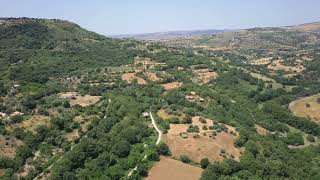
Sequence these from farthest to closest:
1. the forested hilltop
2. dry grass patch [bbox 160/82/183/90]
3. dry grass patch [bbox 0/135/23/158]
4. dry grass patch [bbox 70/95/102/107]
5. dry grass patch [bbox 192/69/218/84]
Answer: dry grass patch [bbox 192/69/218/84] → dry grass patch [bbox 160/82/183/90] → dry grass patch [bbox 70/95/102/107] → dry grass patch [bbox 0/135/23/158] → the forested hilltop

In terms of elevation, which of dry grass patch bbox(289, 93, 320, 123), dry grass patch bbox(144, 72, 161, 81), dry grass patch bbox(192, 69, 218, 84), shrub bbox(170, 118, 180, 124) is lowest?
dry grass patch bbox(289, 93, 320, 123)

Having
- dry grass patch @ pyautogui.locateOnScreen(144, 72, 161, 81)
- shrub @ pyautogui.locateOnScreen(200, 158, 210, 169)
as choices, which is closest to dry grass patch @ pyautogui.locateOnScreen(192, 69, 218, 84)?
dry grass patch @ pyautogui.locateOnScreen(144, 72, 161, 81)

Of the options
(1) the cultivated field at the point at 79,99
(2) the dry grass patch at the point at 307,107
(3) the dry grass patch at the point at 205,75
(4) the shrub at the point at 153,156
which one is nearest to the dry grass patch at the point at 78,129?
(1) the cultivated field at the point at 79,99

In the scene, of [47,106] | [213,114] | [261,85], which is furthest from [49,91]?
[261,85]

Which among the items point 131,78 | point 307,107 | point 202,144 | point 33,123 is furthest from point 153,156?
point 307,107

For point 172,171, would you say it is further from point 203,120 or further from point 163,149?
point 203,120

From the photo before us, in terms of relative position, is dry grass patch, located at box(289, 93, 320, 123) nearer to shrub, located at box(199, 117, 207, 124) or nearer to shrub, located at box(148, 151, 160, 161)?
shrub, located at box(199, 117, 207, 124)

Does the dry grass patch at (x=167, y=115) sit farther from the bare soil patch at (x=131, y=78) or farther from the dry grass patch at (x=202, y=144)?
the bare soil patch at (x=131, y=78)
